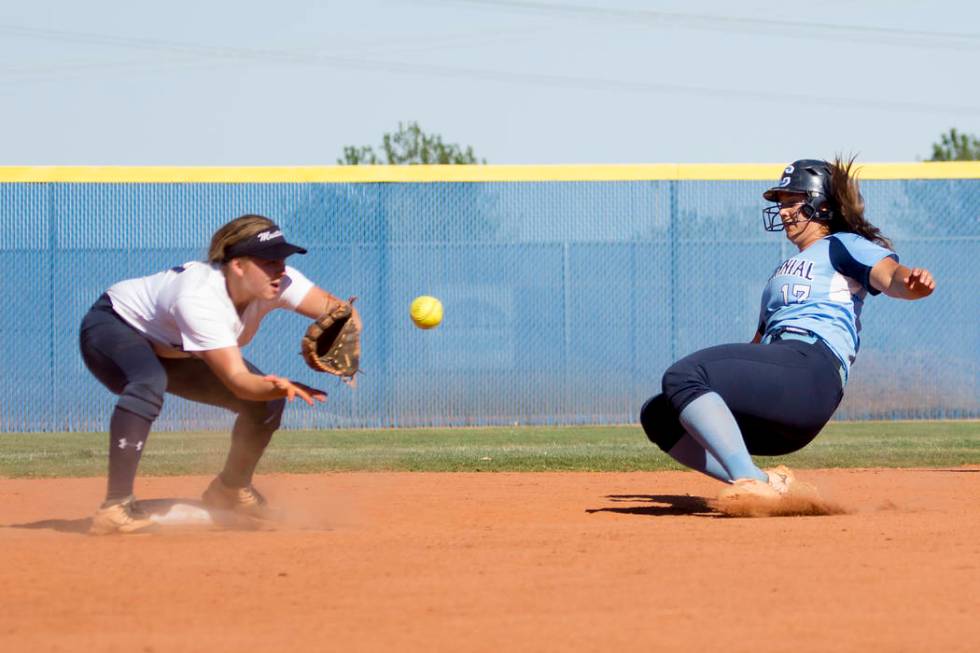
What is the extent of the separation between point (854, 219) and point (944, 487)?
78.5 inches

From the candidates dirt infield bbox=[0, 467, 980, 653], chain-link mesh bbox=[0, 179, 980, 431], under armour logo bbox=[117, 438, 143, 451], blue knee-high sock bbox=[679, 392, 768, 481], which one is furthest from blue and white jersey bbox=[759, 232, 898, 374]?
chain-link mesh bbox=[0, 179, 980, 431]

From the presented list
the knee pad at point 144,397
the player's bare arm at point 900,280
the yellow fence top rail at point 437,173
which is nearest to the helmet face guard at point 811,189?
the player's bare arm at point 900,280

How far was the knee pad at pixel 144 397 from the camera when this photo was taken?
5.32 metres

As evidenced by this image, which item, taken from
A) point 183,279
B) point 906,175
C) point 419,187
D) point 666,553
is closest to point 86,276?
point 419,187

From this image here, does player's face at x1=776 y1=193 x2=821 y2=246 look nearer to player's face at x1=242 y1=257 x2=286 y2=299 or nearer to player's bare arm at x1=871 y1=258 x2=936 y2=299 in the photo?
player's bare arm at x1=871 y1=258 x2=936 y2=299

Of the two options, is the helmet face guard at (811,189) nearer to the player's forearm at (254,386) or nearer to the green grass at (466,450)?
the player's forearm at (254,386)

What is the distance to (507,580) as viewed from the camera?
4.15 m

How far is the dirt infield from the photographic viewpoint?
337 centimetres

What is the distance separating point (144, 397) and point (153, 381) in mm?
85

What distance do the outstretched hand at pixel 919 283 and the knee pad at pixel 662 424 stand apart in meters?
1.18

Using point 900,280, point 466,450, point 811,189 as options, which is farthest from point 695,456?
point 466,450

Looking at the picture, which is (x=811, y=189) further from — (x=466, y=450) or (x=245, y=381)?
(x=466, y=450)

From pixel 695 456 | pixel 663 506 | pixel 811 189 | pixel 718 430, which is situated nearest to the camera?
pixel 718 430

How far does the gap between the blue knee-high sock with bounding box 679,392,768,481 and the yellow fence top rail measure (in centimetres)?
1007
